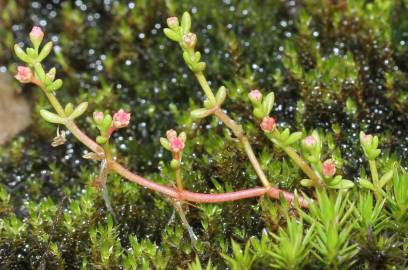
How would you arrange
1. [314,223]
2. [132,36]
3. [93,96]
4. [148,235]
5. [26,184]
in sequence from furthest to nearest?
[132,36], [93,96], [26,184], [148,235], [314,223]

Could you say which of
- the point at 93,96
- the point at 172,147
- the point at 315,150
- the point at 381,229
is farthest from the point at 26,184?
the point at 381,229

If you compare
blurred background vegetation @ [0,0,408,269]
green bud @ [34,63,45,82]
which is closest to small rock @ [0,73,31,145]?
Answer: blurred background vegetation @ [0,0,408,269]

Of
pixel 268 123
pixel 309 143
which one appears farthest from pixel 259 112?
pixel 309 143

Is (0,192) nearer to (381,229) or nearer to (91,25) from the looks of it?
(91,25)

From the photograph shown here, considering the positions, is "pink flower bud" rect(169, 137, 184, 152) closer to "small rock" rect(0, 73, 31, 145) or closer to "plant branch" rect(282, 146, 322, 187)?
"plant branch" rect(282, 146, 322, 187)

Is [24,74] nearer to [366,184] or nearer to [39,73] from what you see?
[39,73]

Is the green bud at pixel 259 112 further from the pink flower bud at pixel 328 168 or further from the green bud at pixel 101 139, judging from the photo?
the green bud at pixel 101 139

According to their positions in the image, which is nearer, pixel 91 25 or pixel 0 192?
pixel 0 192
